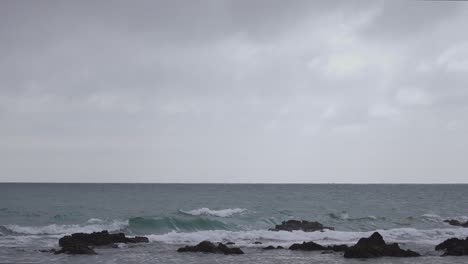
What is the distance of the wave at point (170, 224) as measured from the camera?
39.4 meters

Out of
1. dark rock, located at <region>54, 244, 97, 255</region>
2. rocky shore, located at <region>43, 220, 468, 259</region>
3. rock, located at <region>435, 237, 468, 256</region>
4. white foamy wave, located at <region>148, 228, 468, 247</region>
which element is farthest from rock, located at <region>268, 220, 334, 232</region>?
dark rock, located at <region>54, 244, 97, 255</region>

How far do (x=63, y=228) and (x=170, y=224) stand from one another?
28.3ft

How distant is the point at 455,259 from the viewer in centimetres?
2189

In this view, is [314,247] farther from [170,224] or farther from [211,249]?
[170,224]

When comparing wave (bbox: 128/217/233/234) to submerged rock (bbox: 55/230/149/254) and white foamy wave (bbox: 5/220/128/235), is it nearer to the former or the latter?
white foamy wave (bbox: 5/220/128/235)

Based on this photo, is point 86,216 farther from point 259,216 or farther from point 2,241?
point 2,241

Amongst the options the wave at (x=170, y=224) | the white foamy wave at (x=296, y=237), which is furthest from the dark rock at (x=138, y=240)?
the wave at (x=170, y=224)

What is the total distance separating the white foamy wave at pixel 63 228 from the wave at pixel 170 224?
1268mm

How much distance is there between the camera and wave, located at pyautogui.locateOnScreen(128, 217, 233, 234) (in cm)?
3944

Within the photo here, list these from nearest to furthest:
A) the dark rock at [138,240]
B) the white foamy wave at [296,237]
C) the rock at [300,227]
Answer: the dark rock at [138,240]
the white foamy wave at [296,237]
the rock at [300,227]

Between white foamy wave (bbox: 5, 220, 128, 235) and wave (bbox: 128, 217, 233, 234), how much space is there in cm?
127

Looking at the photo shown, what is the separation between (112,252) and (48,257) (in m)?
3.11

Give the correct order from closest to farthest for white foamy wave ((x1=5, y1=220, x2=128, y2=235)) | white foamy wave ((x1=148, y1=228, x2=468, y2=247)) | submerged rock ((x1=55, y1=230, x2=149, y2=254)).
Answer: submerged rock ((x1=55, y1=230, x2=149, y2=254))
white foamy wave ((x1=148, y1=228, x2=468, y2=247))
white foamy wave ((x1=5, y1=220, x2=128, y2=235))

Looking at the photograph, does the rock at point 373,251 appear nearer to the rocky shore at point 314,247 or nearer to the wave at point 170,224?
the rocky shore at point 314,247
